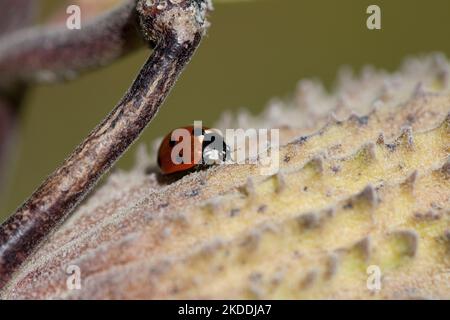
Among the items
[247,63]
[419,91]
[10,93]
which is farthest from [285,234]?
[247,63]

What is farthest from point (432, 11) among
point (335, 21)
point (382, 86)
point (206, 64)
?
point (382, 86)

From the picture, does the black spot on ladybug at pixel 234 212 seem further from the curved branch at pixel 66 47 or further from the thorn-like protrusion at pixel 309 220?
the curved branch at pixel 66 47

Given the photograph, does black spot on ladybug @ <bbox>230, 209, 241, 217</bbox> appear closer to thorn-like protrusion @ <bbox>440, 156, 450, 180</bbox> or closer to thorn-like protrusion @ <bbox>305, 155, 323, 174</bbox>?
thorn-like protrusion @ <bbox>305, 155, 323, 174</bbox>

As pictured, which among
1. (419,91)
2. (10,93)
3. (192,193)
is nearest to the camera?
(192,193)

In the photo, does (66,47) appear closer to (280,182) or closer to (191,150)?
(191,150)

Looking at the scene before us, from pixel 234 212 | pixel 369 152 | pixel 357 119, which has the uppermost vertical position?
pixel 357 119
